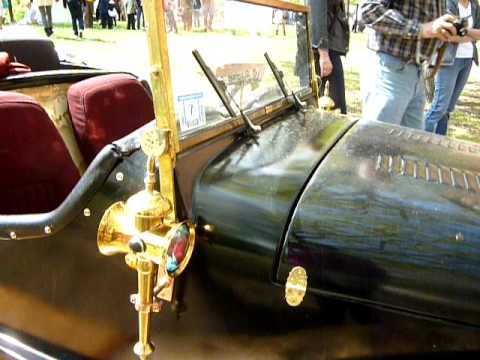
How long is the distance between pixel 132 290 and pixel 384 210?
0.58 metres

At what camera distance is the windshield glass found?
1.14 metres

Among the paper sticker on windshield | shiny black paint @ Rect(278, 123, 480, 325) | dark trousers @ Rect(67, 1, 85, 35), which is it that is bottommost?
shiny black paint @ Rect(278, 123, 480, 325)

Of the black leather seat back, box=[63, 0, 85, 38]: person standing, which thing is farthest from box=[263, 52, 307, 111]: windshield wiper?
box=[63, 0, 85, 38]: person standing

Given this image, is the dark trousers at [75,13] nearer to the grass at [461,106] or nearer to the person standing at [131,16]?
the grass at [461,106]

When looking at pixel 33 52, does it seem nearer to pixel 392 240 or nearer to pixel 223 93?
pixel 223 93

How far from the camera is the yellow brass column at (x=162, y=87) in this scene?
970 millimetres

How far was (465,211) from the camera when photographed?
102cm

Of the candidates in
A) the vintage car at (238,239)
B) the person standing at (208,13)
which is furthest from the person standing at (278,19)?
the person standing at (208,13)

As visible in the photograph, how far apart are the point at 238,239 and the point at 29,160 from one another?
95 centimetres

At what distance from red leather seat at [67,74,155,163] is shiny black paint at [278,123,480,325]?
3.94ft

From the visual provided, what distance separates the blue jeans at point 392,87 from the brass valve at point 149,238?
179 centimetres

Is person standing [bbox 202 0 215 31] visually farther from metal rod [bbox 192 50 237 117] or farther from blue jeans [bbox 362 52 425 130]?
blue jeans [bbox 362 52 425 130]

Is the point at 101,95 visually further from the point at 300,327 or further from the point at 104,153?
the point at 300,327

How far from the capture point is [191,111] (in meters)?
1.17
